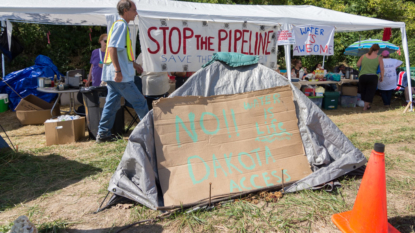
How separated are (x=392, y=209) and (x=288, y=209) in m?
0.93

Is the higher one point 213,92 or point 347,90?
point 213,92

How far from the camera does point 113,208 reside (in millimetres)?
2496

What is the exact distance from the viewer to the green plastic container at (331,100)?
789cm

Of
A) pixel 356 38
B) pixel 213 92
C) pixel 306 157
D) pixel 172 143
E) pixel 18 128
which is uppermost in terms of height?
pixel 356 38

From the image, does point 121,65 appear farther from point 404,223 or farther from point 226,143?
point 404,223

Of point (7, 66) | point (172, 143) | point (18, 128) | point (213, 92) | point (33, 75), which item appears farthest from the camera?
point (7, 66)

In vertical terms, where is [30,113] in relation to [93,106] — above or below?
below

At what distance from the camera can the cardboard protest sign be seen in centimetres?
254

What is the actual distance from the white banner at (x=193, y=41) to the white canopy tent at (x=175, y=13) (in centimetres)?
16

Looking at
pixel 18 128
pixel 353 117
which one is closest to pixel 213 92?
pixel 18 128

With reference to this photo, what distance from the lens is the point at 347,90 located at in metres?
8.31

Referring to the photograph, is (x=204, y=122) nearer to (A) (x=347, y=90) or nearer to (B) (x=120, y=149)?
(B) (x=120, y=149)

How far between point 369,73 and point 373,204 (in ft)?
21.8

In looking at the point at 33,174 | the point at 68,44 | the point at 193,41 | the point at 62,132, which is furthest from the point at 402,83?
the point at 68,44
